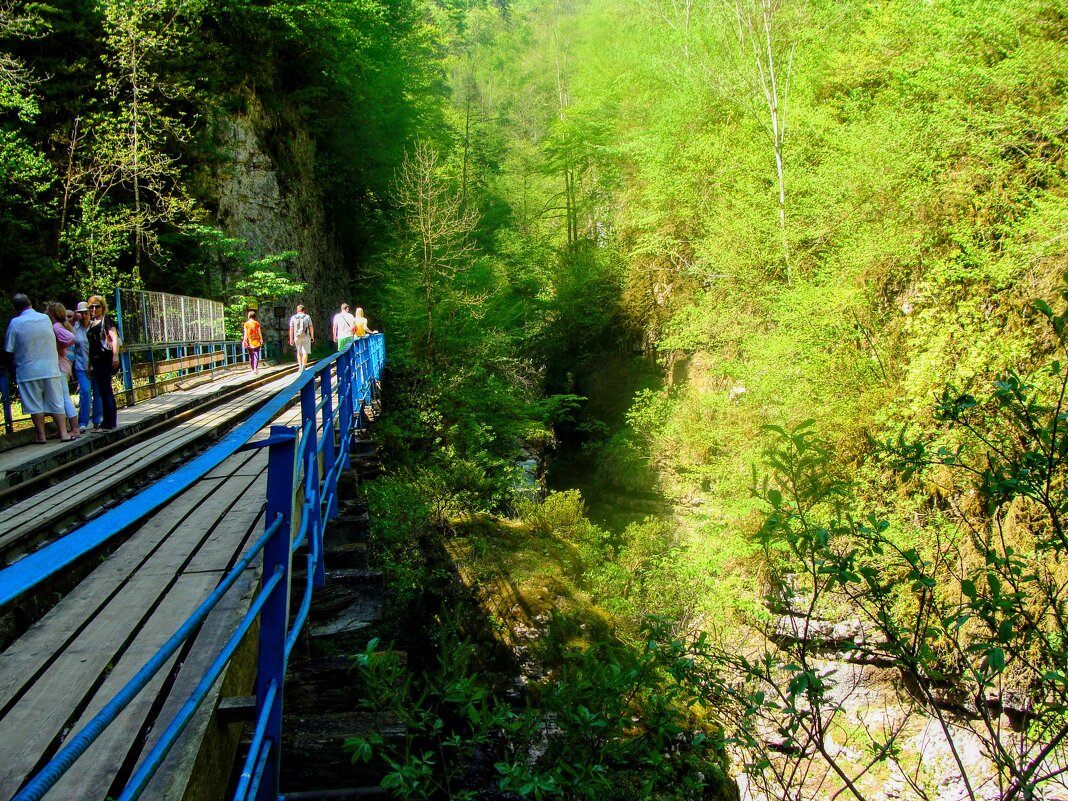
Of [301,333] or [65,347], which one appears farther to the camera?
[301,333]

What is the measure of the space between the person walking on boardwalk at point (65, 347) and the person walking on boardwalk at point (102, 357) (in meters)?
0.28

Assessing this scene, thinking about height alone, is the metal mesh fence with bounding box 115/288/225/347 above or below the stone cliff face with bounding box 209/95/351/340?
below

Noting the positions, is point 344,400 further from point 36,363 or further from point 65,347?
point 65,347

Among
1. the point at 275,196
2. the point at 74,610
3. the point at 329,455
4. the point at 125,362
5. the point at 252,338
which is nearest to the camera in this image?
the point at 74,610

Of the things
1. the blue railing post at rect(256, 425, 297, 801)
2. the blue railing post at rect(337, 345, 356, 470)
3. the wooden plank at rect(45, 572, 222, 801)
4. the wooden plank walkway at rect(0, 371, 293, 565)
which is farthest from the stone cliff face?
the blue railing post at rect(256, 425, 297, 801)

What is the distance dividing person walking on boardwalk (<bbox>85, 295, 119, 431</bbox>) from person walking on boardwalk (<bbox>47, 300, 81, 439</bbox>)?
0.91ft

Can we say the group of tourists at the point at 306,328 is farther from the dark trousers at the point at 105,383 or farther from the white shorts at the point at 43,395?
the white shorts at the point at 43,395

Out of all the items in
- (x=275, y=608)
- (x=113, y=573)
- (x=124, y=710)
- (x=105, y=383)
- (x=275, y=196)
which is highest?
(x=275, y=196)

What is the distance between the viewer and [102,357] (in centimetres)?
772

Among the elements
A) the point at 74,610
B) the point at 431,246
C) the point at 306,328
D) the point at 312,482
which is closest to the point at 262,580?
the point at 312,482

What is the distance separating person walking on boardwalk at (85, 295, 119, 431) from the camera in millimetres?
7691

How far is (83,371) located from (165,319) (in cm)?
461

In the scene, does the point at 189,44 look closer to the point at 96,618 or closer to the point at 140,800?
the point at 96,618

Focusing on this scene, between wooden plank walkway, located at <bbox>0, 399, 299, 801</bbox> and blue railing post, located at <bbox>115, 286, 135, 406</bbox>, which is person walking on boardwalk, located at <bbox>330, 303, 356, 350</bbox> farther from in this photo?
wooden plank walkway, located at <bbox>0, 399, 299, 801</bbox>
